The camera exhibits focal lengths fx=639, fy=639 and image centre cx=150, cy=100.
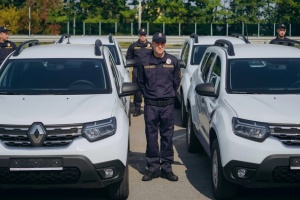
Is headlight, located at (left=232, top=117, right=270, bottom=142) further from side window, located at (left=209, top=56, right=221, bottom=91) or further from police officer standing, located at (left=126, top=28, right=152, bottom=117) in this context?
police officer standing, located at (left=126, top=28, right=152, bottom=117)

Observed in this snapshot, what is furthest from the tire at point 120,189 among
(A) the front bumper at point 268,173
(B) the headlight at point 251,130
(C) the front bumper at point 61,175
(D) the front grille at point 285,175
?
(D) the front grille at point 285,175

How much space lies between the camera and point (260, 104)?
6812mm

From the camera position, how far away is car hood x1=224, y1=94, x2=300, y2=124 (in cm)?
640

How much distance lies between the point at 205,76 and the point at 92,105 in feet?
8.22

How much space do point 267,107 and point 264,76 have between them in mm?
1040

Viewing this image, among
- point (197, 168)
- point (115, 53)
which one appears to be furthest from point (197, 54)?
point (197, 168)

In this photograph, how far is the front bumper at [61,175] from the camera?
245 inches

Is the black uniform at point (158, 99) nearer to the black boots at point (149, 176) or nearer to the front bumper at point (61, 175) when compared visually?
the black boots at point (149, 176)

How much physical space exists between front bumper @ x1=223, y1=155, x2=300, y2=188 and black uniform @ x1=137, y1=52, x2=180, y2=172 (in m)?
1.48

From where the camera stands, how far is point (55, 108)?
6613 mm

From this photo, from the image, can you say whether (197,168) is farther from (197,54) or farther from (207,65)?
(197,54)

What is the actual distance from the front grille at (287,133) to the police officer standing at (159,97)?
66.6 inches

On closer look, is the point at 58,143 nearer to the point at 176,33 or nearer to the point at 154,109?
the point at 154,109

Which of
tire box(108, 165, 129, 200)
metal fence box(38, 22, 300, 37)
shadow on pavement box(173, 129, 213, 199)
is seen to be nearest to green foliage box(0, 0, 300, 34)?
metal fence box(38, 22, 300, 37)
